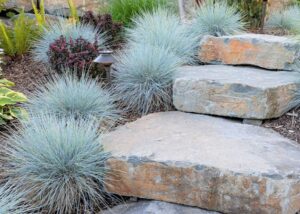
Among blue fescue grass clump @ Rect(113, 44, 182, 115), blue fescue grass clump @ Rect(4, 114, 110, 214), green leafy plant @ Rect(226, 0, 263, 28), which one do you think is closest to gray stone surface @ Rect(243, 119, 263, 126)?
blue fescue grass clump @ Rect(113, 44, 182, 115)

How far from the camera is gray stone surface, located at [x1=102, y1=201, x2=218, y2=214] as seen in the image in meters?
2.21

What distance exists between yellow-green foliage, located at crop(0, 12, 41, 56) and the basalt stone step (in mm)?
2051

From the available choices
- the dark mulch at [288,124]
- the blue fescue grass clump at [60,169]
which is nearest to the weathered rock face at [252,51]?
the dark mulch at [288,124]

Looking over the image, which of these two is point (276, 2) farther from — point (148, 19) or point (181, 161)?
point (181, 161)

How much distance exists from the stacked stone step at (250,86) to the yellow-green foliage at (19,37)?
189 centimetres

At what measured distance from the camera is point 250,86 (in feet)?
9.82

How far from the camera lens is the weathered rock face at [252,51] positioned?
3.62 metres

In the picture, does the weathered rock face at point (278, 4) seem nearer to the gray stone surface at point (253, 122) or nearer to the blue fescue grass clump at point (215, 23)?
the blue fescue grass clump at point (215, 23)

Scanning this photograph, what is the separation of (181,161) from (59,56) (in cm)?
200

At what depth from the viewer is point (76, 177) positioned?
90.2 inches

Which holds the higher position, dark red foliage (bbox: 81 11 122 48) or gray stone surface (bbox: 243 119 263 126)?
dark red foliage (bbox: 81 11 122 48)

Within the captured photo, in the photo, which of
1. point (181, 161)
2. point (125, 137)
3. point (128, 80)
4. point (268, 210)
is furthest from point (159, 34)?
point (268, 210)

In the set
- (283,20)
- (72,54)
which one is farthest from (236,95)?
(283,20)

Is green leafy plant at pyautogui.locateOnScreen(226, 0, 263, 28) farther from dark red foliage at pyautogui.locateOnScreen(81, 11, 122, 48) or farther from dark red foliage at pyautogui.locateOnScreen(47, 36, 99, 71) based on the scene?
dark red foliage at pyautogui.locateOnScreen(47, 36, 99, 71)
